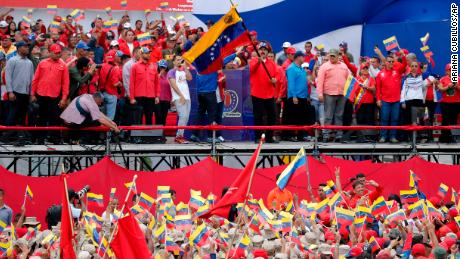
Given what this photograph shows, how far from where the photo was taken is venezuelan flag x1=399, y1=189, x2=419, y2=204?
77.2 feet

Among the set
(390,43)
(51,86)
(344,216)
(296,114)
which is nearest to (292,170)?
(344,216)

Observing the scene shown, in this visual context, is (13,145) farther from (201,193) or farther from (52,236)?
(52,236)

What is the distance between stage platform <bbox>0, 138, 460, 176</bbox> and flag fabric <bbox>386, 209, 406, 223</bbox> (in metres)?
4.18

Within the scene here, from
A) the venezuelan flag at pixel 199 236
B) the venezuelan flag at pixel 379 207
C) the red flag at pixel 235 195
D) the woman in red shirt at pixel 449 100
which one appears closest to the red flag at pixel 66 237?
the red flag at pixel 235 195

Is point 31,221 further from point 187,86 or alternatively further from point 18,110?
point 187,86

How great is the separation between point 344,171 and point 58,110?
17.1 feet

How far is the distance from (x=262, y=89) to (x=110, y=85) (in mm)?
2888

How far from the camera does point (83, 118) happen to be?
2491cm

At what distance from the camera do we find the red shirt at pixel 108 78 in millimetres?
26359

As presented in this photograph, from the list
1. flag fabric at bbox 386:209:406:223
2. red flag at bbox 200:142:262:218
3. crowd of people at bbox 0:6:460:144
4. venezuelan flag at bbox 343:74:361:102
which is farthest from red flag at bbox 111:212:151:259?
venezuelan flag at bbox 343:74:361:102

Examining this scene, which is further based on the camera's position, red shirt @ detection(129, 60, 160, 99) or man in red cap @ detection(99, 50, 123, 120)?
red shirt @ detection(129, 60, 160, 99)

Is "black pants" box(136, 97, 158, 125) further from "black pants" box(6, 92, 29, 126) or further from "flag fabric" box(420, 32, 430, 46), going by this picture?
"flag fabric" box(420, 32, 430, 46)

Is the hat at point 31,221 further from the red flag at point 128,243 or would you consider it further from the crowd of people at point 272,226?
the red flag at point 128,243

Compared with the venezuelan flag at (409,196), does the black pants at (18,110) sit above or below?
above
